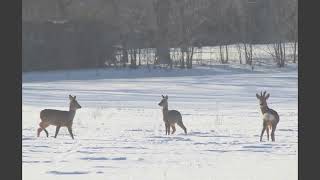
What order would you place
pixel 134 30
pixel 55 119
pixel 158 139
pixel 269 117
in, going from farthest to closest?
pixel 134 30, pixel 55 119, pixel 158 139, pixel 269 117

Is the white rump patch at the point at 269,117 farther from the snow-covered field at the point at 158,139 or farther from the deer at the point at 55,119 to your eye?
the deer at the point at 55,119

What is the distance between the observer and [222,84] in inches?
1228

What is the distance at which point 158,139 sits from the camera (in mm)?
11828

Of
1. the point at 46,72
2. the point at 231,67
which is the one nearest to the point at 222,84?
the point at 231,67

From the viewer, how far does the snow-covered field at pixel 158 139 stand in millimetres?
8297

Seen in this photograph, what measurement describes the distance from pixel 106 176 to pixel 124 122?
23.8 feet

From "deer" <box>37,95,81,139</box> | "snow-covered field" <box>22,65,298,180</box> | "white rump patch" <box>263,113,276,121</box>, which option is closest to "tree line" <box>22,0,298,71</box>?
"snow-covered field" <box>22,65,298,180</box>

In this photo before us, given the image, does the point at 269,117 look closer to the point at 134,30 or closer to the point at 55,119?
the point at 55,119

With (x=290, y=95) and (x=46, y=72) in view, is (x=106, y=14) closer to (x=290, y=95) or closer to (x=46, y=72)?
(x=46, y=72)

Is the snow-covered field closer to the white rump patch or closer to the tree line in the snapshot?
the white rump patch

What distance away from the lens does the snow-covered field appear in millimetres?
8297

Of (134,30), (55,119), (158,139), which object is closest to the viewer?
(158,139)

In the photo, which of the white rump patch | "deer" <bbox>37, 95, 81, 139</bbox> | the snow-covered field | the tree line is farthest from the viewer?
the tree line

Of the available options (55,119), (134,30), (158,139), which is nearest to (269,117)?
(158,139)
